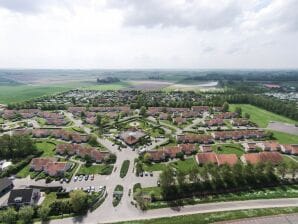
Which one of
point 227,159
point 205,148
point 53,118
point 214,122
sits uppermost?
point 227,159

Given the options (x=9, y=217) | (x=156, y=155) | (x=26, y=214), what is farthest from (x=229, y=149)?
(x=9, y=217)

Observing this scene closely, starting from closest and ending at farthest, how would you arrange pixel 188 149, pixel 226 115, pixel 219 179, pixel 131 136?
pixel 219 179 → pixel 188 149 → pixel 131 136 → pixel 226 115

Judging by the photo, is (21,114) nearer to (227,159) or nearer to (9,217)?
(9,217)

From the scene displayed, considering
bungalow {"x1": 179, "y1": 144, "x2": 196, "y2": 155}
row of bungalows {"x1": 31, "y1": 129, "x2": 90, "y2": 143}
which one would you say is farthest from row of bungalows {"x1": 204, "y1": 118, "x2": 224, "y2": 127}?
row of bungalows {"x1": 31, "y1": 129, "x2": 90, "y2": 143}

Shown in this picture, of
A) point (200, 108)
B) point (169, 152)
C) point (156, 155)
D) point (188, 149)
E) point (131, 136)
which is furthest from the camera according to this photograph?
point (200, 108)

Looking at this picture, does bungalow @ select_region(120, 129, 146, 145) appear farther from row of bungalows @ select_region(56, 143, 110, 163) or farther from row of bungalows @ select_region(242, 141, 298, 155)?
row of bungalows @ select_region(242, 141, 298, 155)

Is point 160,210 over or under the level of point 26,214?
under

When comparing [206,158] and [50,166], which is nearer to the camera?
[50,166]
